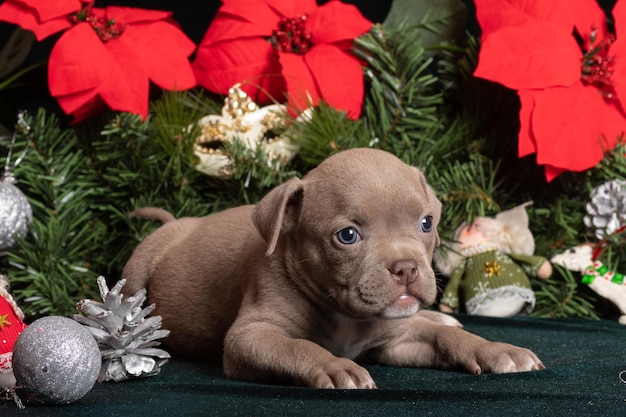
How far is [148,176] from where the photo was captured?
3936 mm

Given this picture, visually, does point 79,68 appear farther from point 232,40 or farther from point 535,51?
point 535,51

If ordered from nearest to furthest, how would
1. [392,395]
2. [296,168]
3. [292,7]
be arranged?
[392,395]
[296,168]
[292,7]

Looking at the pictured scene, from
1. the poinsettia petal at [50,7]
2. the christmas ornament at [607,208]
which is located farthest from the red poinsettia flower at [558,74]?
the poinsettia petal at [50,7]

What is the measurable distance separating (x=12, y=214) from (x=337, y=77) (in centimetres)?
149

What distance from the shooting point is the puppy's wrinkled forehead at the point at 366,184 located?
108 inches

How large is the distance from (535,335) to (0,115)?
8.87 ft

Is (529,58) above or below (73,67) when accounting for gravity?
above

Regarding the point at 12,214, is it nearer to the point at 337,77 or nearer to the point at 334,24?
the point at 337,77

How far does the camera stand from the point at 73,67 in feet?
12.5

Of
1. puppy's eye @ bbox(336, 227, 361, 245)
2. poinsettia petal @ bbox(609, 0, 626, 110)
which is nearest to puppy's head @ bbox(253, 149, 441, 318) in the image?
puppy's eye @ bbox(336, 227, 361, 245)

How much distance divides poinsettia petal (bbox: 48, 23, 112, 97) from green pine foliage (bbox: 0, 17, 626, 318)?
0.66 feet

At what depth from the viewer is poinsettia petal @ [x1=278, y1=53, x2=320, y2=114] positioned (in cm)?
392

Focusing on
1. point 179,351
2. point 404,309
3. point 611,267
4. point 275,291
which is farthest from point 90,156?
point 611,267

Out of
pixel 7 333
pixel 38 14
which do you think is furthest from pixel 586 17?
pixel 7 333
